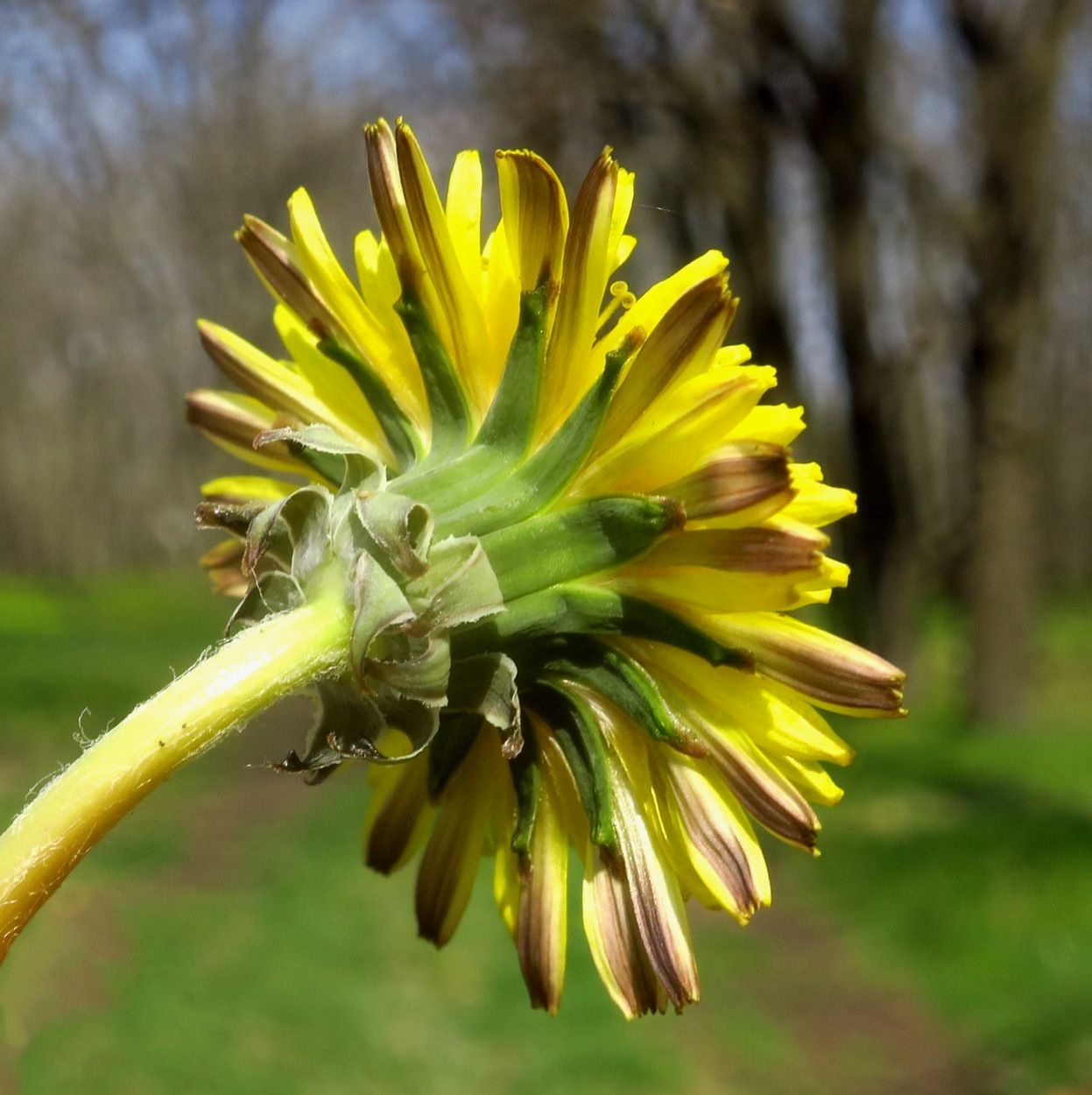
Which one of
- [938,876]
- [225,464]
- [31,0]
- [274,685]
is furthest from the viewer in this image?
[225,464]

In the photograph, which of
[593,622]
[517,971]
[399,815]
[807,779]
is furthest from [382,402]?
[517,971]

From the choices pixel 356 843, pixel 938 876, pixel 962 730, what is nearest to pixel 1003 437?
pixel 962 730

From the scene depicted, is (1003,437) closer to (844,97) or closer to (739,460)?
(844,97)

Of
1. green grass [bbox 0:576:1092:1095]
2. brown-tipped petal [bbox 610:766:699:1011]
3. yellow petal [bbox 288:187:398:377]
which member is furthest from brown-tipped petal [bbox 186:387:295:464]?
green grass [bbox 0:576:1092:1095]

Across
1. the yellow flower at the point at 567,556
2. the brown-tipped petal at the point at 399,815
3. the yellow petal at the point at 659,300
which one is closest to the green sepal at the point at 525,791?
the yellow flower at the point at 567,556

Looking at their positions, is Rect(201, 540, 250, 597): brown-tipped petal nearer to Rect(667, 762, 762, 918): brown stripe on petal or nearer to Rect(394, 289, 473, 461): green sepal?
Rect(394, 289, 473, 461): green sepal

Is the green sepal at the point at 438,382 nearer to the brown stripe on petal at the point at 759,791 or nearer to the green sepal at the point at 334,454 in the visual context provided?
the green sepal at the point at 334,454

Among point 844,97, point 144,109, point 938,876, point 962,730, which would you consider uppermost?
point 144,109
